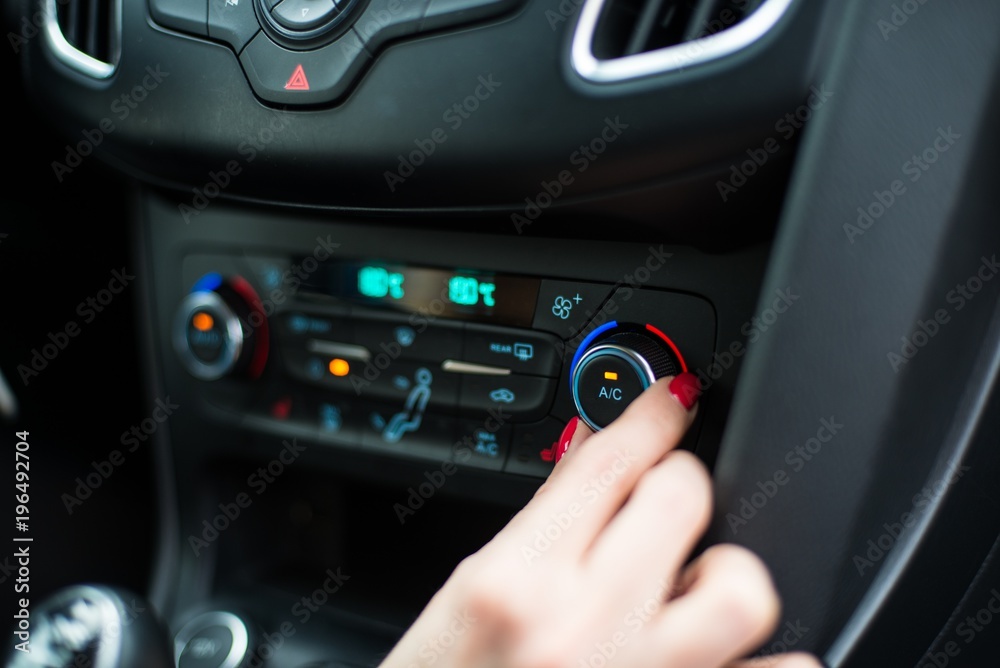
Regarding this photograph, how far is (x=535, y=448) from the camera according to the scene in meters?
0.72

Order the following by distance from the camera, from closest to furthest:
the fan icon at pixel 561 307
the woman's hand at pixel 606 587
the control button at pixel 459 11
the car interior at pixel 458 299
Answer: the woman's hand at pixel 606 587
the car interior at pixel 458 299
the control button at pixel 459 11
the fan icon at pixel 561 307

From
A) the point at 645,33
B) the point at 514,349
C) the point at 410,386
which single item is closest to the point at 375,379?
the point at 410,386

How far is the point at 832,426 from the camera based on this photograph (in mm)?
467

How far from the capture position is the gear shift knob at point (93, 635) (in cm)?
61

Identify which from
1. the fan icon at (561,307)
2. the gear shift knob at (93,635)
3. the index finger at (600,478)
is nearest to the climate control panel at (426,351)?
the fan icon at (561,307)

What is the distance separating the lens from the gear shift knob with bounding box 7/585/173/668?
2.00 feet

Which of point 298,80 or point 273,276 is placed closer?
point 298,80

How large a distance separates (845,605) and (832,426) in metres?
0.11

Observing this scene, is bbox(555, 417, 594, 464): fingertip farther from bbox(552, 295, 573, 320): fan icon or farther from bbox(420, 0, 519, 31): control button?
bbox(420, 0, 519, 31): control button

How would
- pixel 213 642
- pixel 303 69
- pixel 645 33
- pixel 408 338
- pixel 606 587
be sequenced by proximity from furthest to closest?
pixel 213 642, pixel 408 338, pixel 303 69, pixel 645 33, pixel 606 587

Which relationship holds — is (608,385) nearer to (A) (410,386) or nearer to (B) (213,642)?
(A) (410,386)

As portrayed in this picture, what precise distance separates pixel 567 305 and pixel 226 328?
36cm

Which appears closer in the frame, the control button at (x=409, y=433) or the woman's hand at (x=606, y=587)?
the woman's hand at (x=606, y=587)

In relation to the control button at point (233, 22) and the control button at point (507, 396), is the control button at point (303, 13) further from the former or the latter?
the control button at point (507, 396)
